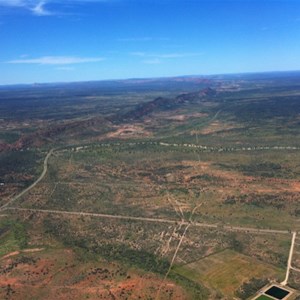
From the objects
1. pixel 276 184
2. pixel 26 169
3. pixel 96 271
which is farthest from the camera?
pixel 26 169

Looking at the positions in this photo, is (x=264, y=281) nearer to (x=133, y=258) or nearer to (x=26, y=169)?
(x=133, y=258)

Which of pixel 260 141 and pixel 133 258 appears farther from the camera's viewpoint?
pixel 260 141

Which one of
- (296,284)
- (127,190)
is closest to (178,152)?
(127,190)

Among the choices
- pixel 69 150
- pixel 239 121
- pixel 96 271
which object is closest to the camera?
pixel 96 271

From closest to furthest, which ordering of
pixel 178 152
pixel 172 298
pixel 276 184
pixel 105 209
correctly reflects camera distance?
1. pixel 172 298
2. pixel 105 209
3. pixel 276 184
4. pixel 178 152

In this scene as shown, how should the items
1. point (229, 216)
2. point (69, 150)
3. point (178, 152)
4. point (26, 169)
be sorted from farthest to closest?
point (69, 150), point (178, 152), point (26, 169), point (229, 216)

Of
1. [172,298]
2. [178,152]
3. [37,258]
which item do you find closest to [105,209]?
[37,258]

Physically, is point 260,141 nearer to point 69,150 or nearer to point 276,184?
point 276,184

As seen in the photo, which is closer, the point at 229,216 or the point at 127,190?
the point at 229,216
